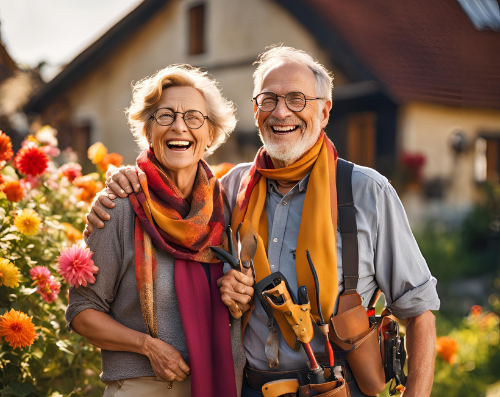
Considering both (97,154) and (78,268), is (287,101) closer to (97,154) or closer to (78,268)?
(78,268)

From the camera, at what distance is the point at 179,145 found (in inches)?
101

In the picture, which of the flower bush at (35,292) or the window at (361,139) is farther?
the window at (361,139)

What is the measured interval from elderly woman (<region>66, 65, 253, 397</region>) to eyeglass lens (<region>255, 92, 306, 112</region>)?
308 millimetres

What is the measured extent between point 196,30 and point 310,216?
12.0 metres

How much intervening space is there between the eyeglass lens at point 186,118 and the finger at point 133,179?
27 cm

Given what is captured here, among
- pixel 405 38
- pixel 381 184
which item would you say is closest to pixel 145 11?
pixel 405 38

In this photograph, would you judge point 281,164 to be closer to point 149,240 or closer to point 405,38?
point 149,240

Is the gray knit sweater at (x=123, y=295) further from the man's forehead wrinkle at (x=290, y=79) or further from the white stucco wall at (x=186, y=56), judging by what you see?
the white stucco wall at (x=186, y=56)

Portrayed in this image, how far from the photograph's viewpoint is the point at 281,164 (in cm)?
270

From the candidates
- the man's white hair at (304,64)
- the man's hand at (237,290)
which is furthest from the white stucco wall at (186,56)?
the man's hand at (237,290)

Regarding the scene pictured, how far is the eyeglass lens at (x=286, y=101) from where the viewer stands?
2.62 metres

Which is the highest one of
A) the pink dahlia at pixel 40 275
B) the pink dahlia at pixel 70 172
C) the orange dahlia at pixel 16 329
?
the pink dahlia at pixel 70 172

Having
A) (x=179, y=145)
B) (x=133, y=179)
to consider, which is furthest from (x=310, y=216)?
(x=133, y=179)

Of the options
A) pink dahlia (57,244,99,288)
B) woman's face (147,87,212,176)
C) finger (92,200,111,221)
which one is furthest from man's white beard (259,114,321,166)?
pink dahlia (57,244,99,288)
